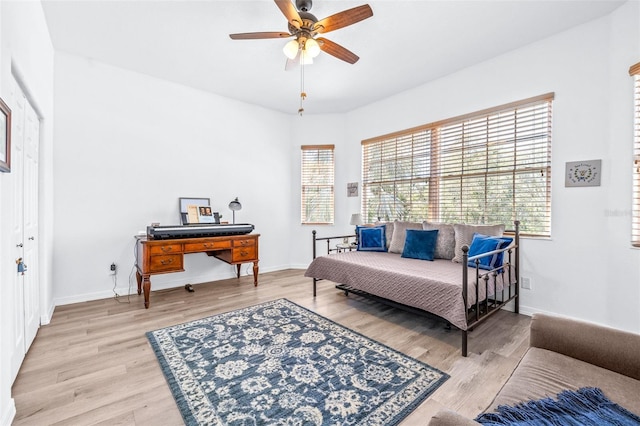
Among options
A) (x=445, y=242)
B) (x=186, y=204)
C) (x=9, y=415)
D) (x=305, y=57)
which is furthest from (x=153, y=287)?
(x=445, y=242)

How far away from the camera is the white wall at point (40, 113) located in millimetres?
1510

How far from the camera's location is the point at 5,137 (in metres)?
1.60

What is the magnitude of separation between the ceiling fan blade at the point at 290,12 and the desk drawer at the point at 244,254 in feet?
8.98

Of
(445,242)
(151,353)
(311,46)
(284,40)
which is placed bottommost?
(151,353)

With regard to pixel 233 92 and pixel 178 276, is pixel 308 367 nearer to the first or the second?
pixel 178 276

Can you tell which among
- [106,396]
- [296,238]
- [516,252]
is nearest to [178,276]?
[296,238]

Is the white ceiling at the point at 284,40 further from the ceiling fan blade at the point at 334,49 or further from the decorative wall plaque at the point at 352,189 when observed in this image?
the decorative wall plaque at the point at 352,189

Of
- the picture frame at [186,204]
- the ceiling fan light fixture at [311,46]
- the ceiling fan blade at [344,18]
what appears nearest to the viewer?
the ceiling fan blade at [344,18]

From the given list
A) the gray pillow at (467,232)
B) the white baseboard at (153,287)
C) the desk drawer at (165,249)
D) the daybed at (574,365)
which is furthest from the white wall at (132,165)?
the daybed at (574,365)

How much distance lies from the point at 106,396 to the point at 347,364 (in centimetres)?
154

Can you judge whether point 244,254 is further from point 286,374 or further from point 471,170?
point 471,170

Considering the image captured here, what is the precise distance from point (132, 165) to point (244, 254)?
1.86 meters

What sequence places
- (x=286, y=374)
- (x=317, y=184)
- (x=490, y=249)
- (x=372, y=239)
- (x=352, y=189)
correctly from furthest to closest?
(x=317, y=184) < (x=352, y=189) < (x=372, y=239) < (x=490, y=249) < (x=286, y=374)

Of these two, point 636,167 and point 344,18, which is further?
point 636,167
